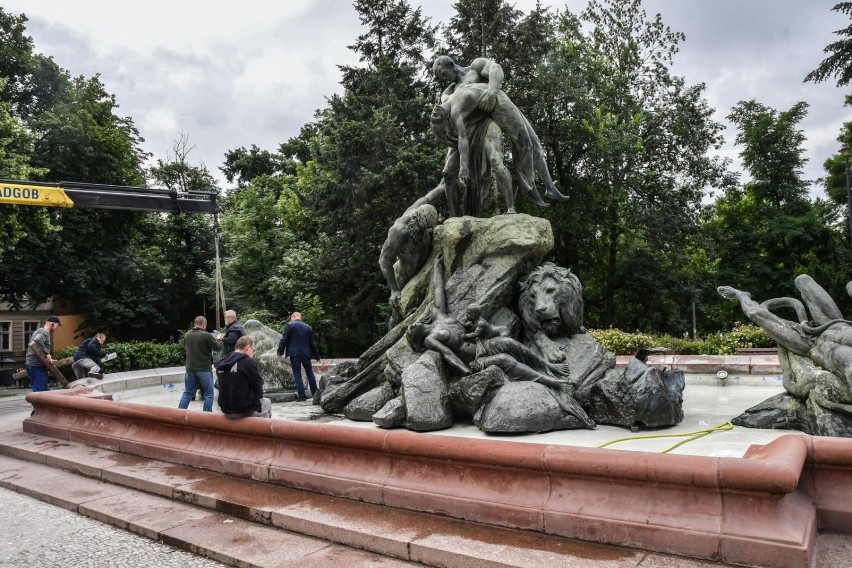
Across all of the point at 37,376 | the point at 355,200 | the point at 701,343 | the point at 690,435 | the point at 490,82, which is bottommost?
the point at 690,435

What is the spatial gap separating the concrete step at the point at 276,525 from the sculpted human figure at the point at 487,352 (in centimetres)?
239

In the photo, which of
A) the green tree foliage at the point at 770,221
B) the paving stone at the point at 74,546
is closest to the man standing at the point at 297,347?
the paving stone at the point at 74,546

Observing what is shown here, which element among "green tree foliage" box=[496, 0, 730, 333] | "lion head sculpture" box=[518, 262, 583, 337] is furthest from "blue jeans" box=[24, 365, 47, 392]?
"green tree foliage" box=[496, 0, 730, 333]

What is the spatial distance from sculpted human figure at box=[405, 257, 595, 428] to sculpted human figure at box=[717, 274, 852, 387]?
1.99 m

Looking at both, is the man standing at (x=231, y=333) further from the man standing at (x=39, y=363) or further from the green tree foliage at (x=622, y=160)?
the green tree foliage at (x=622, y=160)

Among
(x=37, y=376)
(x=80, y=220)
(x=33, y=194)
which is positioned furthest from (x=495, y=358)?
(x=80, y=220)

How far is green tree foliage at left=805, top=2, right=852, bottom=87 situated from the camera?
25219mm

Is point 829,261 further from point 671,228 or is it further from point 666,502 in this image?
point 666,502

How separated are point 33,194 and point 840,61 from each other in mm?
28184

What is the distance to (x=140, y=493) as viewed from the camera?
5832 millimetres

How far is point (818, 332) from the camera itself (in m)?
5.89

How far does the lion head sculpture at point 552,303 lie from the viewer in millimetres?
7434

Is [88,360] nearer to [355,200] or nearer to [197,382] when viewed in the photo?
[197,382]

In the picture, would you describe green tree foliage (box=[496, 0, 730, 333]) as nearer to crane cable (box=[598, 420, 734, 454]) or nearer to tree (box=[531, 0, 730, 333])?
tree (box=[531, 0, 730, 333])
